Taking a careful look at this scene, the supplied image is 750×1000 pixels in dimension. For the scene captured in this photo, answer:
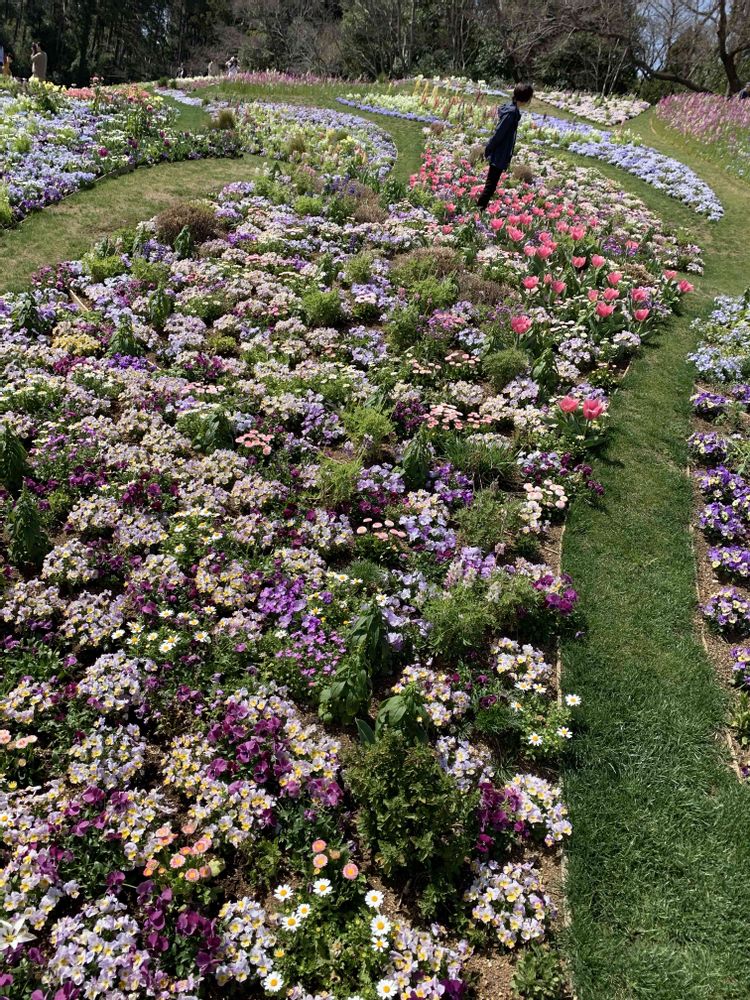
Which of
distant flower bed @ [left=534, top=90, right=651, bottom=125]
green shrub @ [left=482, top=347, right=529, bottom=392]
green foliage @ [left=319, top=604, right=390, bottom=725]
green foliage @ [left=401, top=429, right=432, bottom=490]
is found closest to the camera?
green foliage @ [left=319, top=604, right=390, bottom=725]

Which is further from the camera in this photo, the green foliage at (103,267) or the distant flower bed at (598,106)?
the distant flower bed at (598,106)

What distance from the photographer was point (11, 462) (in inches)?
217

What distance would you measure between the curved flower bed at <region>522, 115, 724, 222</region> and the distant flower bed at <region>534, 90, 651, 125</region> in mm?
3696

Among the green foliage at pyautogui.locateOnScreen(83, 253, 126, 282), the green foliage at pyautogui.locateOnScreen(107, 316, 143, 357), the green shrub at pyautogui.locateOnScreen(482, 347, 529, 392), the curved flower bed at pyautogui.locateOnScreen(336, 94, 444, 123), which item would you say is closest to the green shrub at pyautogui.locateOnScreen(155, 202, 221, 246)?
the green foliage at pyautogui.locateOnScreen(83, 253, 126, 282)

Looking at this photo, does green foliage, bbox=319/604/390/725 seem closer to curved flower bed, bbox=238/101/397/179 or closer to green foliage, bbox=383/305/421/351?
green foliage, bbox=383/305/421/351

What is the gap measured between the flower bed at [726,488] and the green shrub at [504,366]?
2136 millimetres

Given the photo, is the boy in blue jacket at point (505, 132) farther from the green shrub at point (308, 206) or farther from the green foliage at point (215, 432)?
the green foliage at point (215, 432)

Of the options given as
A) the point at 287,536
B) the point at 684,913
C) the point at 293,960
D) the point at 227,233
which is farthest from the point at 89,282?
the point at 684,913

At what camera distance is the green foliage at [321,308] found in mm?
8195

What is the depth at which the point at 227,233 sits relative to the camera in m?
10.7

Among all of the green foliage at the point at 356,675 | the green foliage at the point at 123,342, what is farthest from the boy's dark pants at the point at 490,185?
the green foliage at the point at 356,675

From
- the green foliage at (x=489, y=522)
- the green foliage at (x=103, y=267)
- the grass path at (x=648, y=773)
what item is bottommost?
the grass path at (x=648, y=773)

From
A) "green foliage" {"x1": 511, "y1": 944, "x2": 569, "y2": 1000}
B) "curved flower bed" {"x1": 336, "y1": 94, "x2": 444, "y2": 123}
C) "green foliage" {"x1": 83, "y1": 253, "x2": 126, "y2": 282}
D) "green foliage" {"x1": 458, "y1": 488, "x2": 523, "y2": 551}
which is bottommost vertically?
"green foliage" {"x1": 511, "y1": 944, "x2": 569, "y2": 1000}

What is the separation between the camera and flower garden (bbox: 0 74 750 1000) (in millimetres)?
3312
